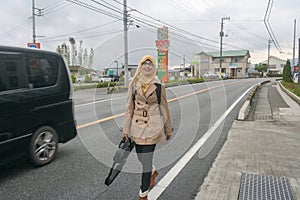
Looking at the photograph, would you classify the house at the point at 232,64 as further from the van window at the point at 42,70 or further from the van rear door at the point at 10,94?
the van rear door at the point at 10,94

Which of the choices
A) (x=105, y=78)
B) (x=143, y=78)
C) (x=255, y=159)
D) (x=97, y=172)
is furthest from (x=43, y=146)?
(x=105, y=78)

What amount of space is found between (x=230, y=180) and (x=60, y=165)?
2.81 m

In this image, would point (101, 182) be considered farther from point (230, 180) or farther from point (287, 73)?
point (287, 73)

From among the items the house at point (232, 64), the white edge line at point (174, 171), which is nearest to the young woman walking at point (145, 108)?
the white edge line at point (174, 171)

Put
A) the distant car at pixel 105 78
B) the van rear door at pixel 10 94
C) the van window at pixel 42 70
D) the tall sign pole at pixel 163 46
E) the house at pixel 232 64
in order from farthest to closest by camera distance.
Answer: the house at pixel 232 64 → the distant car at pixel 105 78 → the tall sign pole at pixel 163 46 → the van window at pixel 42 70 → the van rear door at pixel 10 94

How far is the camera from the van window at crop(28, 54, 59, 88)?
3996mm

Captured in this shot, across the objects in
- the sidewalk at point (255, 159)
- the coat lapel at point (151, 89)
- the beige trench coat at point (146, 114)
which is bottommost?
the sidewalk at point (255, 159)

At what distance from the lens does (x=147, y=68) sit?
286 cm

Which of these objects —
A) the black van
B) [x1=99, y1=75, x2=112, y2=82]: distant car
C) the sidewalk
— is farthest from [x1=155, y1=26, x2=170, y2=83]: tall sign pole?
the black van

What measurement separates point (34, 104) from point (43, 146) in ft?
2.53

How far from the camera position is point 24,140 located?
3805 millimetres

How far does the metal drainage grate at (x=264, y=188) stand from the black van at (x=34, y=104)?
3.20 m

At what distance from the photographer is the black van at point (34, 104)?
3.56 m

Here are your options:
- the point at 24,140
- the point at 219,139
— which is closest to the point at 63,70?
the point at 24,140
